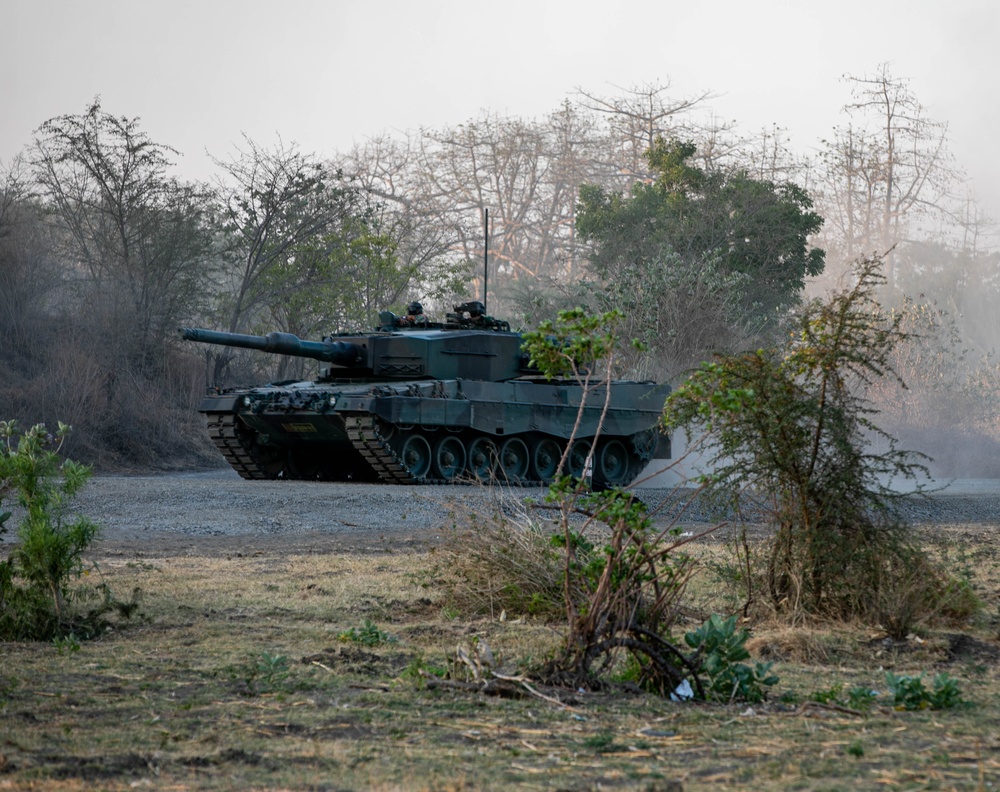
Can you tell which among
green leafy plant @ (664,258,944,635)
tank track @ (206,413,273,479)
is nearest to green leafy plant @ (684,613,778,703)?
green leafy plant @ (664,258,944,635)

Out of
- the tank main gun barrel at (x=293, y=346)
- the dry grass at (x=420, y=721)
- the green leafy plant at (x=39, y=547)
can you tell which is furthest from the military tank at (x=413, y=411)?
the dry grass at (x=420, y=721)

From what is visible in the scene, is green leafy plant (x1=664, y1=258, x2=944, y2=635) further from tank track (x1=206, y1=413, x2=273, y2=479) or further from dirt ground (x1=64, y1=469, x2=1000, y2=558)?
tank track (x1=206, y1=413, x2=273, y2=479)

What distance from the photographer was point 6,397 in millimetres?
26250

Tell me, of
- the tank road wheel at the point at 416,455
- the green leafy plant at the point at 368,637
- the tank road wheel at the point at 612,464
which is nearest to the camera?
the green leafy plant at the point at 368,637

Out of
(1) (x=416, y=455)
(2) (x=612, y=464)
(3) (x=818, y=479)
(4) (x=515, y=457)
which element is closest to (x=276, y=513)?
(1) (x=416, y=455)

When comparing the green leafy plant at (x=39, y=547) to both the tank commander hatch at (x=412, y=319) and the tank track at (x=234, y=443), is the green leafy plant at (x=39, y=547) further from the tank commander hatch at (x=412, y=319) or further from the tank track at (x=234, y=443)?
the tank commander hatch at (x=412, y=319)

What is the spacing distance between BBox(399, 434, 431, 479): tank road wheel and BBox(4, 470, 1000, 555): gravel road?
2.72 feet

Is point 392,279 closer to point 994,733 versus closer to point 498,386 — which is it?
point 498,386

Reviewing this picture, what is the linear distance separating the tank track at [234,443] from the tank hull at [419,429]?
2cm

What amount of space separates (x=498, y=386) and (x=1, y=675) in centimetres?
1515

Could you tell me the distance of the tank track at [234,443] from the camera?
20.3 m

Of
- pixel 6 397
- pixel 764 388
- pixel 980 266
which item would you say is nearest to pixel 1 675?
pixel 764 388

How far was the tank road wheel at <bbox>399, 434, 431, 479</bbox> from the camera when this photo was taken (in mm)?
19500

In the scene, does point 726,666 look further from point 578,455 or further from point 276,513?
point 578,455
